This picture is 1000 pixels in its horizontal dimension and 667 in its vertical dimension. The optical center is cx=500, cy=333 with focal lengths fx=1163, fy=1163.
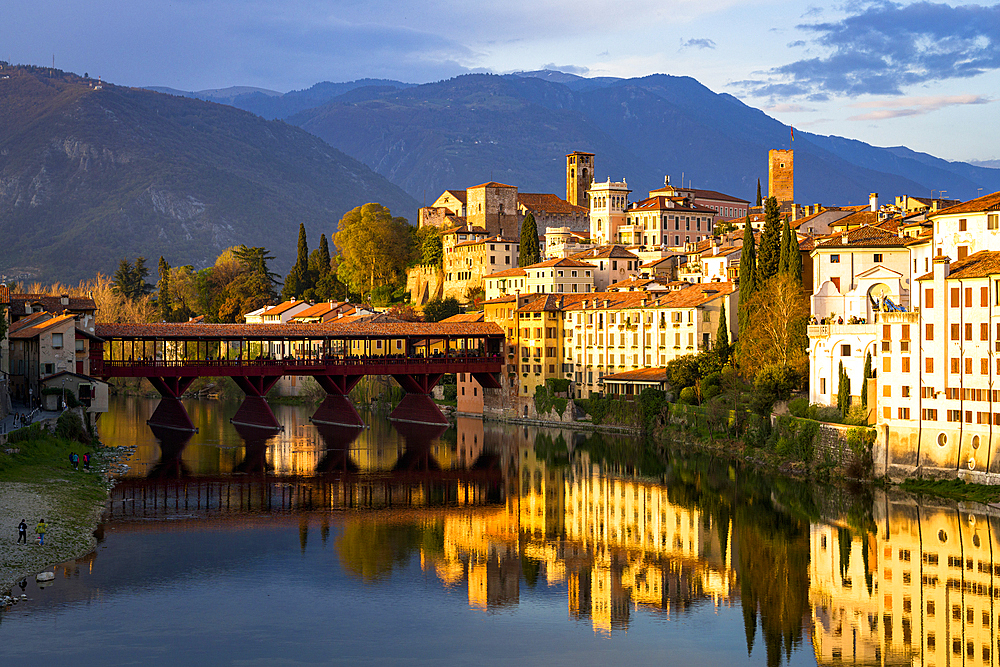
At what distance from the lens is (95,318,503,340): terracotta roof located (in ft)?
272

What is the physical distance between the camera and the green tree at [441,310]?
12206 cm

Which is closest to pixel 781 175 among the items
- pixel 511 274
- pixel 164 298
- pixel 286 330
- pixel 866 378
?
pixel 511 274

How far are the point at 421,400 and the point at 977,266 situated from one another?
50.1 meters

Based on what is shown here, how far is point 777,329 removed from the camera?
68188mm

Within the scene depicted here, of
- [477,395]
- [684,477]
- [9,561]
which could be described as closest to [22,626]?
[9,561]

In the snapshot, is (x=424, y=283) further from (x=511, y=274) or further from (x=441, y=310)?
(x=511, y=274)

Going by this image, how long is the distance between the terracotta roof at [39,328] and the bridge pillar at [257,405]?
1722cm

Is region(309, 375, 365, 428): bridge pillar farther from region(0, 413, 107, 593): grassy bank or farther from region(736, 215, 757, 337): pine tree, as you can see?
region(736, 215, 757, 337): pine tree

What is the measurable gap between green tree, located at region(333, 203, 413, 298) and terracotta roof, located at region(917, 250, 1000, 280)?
308 ft

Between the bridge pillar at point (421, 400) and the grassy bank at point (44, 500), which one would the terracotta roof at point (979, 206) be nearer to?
the grassy bank at point (44, 500)

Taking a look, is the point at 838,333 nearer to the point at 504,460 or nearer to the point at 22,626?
the point at 504,460

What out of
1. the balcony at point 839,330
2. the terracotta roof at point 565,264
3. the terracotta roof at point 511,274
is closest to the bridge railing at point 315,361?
the terracotta roof at point 565,264

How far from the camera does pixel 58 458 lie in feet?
182

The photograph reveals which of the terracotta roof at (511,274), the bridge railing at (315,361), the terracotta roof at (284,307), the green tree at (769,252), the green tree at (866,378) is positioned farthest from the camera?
the terracotta roof at (284,307)
